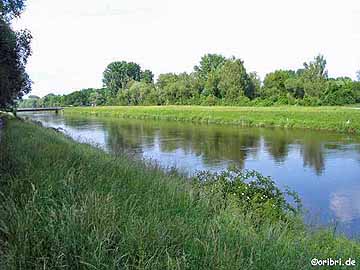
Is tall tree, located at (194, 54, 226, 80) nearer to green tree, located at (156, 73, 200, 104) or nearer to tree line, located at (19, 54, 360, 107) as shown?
tree line, located at (19, 54, 360, 107)

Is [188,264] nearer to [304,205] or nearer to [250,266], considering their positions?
[250,266]

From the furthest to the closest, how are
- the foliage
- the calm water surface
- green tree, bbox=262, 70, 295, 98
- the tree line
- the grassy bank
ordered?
green tree, bbox=262, 70, 295, 98
the tree line
the grassy bank
the calm water surface
the foliage

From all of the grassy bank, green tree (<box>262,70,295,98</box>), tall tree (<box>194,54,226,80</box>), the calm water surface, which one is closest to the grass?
the calm water surface

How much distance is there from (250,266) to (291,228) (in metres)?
3.22

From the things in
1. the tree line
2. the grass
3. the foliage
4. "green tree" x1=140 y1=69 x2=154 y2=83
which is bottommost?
the foliage

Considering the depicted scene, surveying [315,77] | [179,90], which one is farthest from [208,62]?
[315,77]

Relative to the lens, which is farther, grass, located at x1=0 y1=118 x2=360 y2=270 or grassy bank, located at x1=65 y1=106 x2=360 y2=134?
grassy bank, located at x1=65 y1=106 x2=360 y2=134

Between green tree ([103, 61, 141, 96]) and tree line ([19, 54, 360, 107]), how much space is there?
16.0 metres

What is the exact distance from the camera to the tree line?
53625 mm

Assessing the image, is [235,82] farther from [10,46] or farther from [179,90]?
[10,46]

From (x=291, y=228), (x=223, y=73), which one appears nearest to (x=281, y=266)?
(x=291, y=228)

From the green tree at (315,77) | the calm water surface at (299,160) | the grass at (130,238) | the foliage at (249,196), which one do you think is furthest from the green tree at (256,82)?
the grass at (130,238)

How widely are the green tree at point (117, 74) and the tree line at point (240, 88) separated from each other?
15995mm

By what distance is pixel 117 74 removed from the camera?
117750 mm
